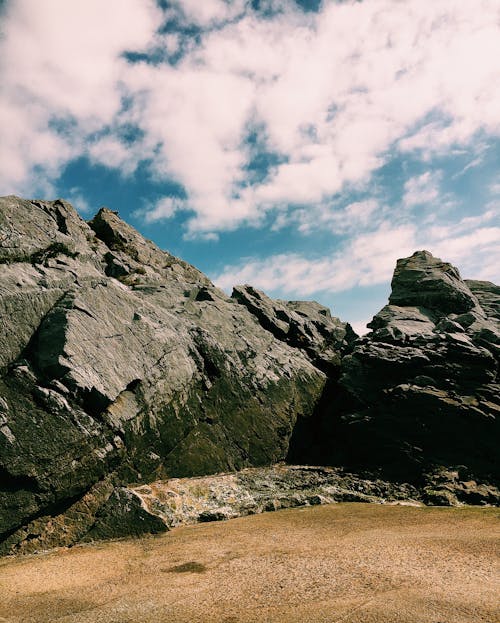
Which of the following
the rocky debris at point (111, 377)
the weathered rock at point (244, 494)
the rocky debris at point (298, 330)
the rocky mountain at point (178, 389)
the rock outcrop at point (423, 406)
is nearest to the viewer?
the rocky debris at point (111, 377)

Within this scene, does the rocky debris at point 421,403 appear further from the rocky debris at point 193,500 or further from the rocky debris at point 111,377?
the rocky debris at point 111,377

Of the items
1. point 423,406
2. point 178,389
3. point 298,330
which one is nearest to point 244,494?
point 178,389

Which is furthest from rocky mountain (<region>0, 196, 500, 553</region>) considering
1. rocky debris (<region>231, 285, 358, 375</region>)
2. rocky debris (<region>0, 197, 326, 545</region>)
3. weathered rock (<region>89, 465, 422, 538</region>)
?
weathered rock (<region>89, 465, 422, 538</region>)

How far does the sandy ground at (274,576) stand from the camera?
567 inches

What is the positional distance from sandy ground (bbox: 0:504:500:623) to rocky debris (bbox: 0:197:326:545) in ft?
19.4

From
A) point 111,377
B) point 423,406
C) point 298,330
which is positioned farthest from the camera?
point 298,330

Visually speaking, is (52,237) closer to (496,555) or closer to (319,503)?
(319,503)

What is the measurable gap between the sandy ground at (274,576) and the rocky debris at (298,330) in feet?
99.4

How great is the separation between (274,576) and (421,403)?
26690mm

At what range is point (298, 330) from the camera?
57.2m

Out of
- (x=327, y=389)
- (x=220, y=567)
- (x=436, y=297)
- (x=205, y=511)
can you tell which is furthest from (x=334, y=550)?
(x=436, y=297)

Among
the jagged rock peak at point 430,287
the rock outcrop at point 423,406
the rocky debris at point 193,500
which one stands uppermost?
the jagged rock peak at point 430,287

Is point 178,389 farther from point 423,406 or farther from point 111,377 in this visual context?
point 423,406

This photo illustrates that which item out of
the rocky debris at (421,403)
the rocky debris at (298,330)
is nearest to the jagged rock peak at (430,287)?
the rocky debris at (421,403)
